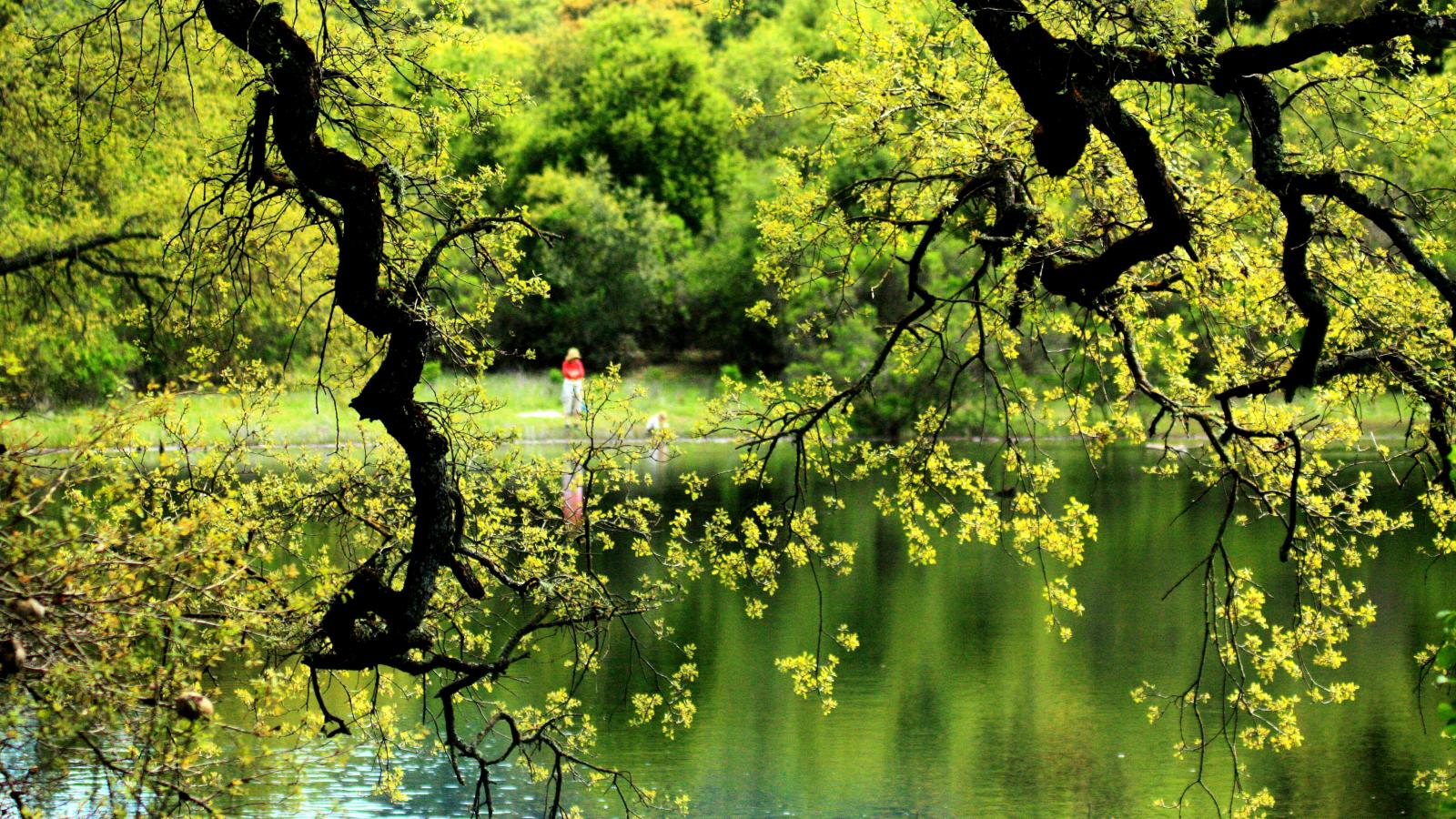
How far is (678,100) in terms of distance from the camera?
52.6 m

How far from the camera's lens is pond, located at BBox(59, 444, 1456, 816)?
1228 cm

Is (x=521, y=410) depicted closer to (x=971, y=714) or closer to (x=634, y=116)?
(x=634, y=116)

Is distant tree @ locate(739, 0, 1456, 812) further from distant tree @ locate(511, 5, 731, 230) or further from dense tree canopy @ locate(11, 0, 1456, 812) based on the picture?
distant tree @ locate(511, 5, 731, 230)

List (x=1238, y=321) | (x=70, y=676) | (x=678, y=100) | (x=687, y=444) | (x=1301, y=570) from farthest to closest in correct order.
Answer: (x=678, y=100) → (x=687, y=444) → (x=1238, y=321) → (x=1301, y=570) → (x=70, y=676)

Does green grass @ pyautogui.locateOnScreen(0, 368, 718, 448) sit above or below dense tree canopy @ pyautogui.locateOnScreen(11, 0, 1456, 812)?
above

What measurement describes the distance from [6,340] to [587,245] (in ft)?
97.5

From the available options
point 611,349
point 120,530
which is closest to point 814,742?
point 120,530

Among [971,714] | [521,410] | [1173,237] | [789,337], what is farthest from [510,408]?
[1173,237]

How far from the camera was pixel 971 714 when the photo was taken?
14789 millimetres

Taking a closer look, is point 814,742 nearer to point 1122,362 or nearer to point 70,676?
point 1122,362

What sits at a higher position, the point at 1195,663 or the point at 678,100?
the point at 678,100

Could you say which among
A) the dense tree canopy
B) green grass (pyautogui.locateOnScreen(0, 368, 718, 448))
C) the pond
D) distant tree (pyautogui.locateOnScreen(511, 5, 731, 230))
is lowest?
the pond

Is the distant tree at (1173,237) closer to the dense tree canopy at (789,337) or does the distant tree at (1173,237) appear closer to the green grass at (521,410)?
the dense tree canopy at (789,337)

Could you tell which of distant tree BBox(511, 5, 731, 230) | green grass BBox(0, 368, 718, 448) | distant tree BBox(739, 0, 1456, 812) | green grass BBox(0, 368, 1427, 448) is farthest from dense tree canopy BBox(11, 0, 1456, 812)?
distant tree BBox(511, 5, 731, 230)
